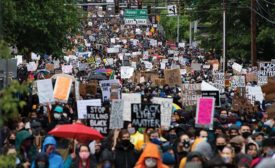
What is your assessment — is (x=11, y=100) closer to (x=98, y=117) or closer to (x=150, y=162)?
(x=150, y=162)

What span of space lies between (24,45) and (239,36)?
19167mm

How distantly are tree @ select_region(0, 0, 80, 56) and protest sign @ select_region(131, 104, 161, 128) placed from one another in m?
18.3

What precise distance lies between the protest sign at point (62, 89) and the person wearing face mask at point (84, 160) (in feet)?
32.0

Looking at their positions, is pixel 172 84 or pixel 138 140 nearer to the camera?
pixel 138 140

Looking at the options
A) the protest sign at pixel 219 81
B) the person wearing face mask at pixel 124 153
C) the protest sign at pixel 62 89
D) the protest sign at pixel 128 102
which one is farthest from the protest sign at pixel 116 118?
the protest sign at pixel 219 81

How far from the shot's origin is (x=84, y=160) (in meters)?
13.9

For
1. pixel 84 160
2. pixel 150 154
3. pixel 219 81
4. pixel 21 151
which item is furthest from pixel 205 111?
pixel 219 81

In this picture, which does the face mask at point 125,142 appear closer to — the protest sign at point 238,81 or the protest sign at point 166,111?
the protest sign at point 166,111

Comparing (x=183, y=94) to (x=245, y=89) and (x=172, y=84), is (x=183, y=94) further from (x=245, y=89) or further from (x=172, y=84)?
(x=172, y=84)

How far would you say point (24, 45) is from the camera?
41219 mm

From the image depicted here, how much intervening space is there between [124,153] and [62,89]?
9215 mm

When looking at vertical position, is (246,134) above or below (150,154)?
below

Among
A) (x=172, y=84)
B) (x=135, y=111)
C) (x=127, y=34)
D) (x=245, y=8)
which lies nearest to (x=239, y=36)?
(x=245, y=8)

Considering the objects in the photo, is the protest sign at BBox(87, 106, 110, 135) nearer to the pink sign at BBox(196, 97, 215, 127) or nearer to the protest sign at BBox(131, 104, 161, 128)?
the protest sign at BBox(131, 104, 161, 128)
